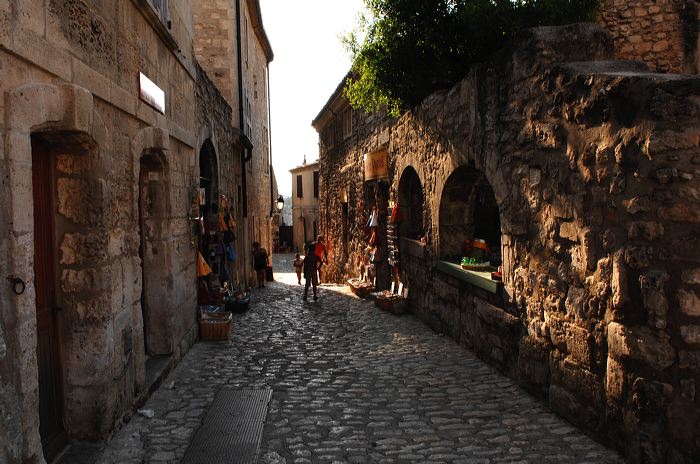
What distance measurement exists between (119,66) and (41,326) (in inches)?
87.8

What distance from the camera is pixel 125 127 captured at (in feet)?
15.1

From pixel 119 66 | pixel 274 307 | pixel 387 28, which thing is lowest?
pixel 274 307

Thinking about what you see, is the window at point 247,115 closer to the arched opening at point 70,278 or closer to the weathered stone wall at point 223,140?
the weathered stone wall at point 223,140

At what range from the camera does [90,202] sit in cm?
387

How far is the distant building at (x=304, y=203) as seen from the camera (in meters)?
38.5

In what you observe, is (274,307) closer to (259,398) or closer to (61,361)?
(259,398)

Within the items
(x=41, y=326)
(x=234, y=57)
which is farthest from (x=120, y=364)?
(x=234, y=57)

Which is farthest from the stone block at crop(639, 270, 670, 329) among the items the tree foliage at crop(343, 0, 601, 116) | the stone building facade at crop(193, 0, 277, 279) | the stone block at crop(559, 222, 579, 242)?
the stone building facade at crop(193, 0, 277, 279)

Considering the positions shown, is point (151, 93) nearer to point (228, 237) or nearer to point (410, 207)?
point (228, 237)

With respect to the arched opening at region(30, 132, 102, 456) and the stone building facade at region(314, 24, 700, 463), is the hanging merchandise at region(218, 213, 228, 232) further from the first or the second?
the arched opening at region(30, 132, 102, 456)

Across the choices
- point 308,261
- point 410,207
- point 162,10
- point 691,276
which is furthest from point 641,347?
point 308,261

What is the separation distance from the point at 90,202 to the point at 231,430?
207 cm

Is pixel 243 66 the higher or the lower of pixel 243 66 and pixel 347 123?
the higher

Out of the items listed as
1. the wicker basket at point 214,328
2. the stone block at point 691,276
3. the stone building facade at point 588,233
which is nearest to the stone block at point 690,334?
the stone building facade at point 588,233
